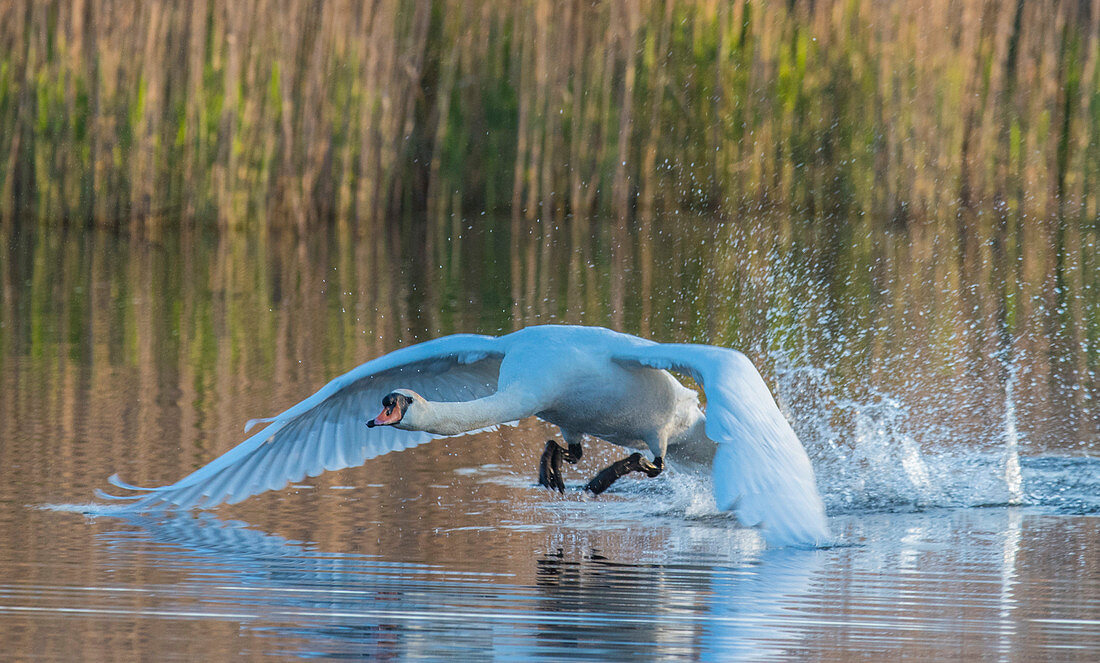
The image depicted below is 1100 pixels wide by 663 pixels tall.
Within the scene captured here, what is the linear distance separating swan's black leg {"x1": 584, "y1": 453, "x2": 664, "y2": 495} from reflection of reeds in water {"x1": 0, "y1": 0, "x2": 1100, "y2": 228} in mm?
8147

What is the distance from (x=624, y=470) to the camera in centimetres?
612

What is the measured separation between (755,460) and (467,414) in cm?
127

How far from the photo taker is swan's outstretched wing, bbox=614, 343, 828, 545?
4.34 meters

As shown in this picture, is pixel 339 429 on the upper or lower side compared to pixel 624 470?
upper

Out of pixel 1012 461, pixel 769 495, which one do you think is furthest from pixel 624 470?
pixel 769 495

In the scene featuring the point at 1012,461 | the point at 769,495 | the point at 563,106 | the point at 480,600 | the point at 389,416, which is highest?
the point at 563,106

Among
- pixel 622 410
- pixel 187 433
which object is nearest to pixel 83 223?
pixel 187 433

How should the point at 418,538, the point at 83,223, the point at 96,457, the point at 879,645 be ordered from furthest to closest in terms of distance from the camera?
the point at 83,223 → the point at 96,457 → the point at 418,538 → the point at 879,645

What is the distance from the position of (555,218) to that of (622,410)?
30.6 feet

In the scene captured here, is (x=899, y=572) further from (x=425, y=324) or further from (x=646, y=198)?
(x=646, y=198)

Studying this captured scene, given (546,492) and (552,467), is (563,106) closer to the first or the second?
(546,492)

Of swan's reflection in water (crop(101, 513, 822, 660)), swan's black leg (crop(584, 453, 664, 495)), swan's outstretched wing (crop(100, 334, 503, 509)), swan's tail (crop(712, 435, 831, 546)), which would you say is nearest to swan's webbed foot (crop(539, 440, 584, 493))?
swan's black leg (crop(584, 453, 664, 495))

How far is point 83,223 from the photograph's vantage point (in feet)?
45.9

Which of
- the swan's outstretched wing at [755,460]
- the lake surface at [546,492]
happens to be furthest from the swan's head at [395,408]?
the swan's outstretched wing at [755,460]
